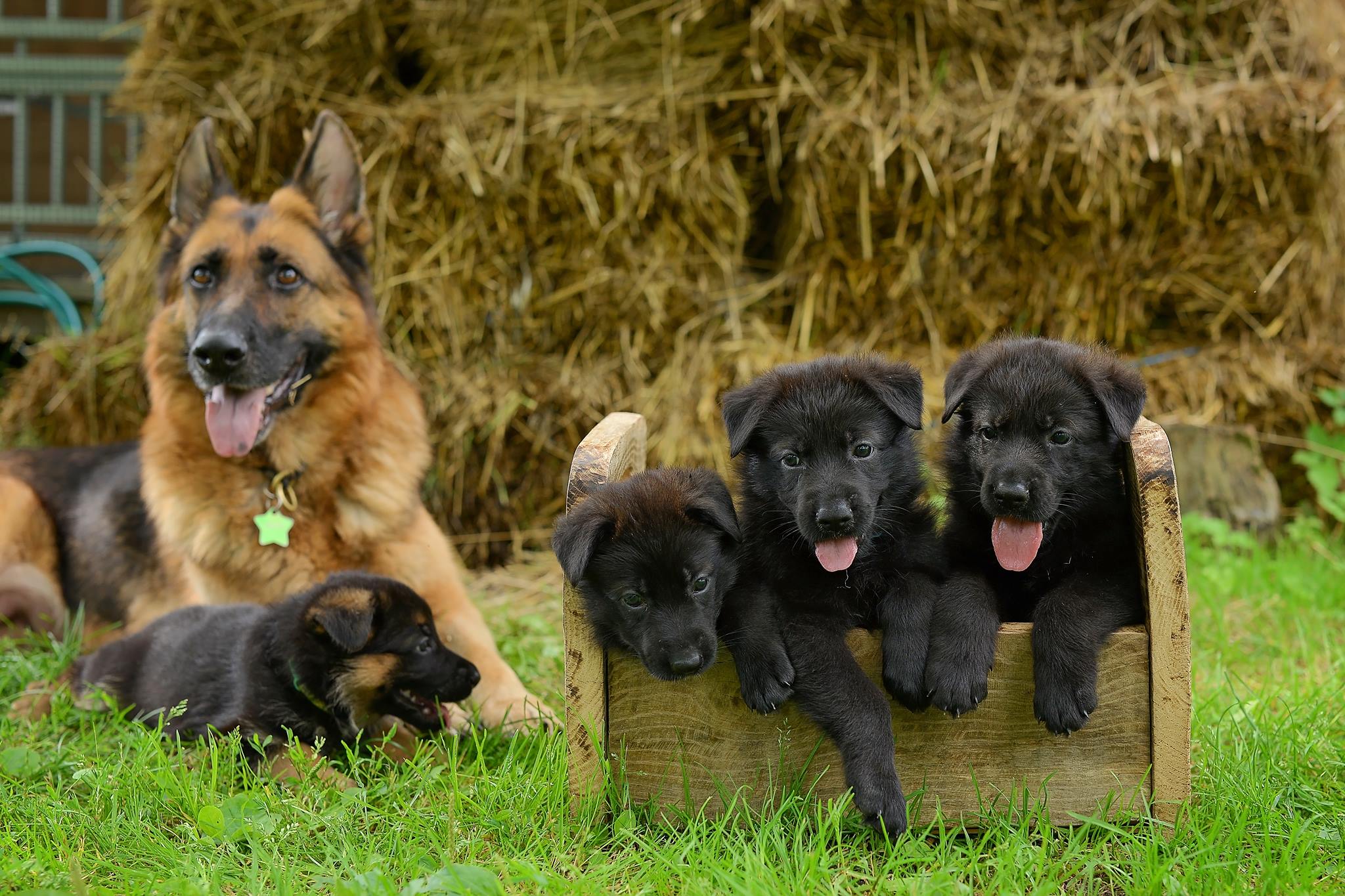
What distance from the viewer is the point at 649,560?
104 inches

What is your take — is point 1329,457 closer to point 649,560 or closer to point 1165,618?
point 1165,618

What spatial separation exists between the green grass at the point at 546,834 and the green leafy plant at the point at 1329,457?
105 inches

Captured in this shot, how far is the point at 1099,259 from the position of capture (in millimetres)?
5734

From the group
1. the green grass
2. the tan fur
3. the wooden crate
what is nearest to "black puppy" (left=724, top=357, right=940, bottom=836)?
the wooden crate

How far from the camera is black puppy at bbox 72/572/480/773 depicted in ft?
10.8

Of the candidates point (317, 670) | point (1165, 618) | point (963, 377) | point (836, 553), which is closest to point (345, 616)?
point (317, 670)

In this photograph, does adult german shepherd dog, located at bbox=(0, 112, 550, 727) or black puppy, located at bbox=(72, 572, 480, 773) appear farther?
adult german shepherd dog, located at bbox=(0, 112, 550, 727)

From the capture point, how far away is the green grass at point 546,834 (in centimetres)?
240

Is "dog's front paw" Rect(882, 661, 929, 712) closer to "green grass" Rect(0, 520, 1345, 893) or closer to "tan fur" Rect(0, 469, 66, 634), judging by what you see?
"green grass" Rect(0, 520, 1345, 893)

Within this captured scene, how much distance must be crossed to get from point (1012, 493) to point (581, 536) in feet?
3.35

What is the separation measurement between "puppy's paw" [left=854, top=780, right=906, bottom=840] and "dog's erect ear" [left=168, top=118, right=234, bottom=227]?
3465 mm

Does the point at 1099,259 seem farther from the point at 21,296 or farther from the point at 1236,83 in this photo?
the point at 21,296

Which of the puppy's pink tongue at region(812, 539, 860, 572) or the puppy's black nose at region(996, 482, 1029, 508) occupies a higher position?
the puppy's black nose at region(996, 482, 1029, 508)

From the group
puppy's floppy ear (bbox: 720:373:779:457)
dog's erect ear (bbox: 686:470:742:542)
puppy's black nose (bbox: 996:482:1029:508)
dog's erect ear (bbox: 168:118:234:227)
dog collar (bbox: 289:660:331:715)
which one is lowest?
dog collar (bbox: 289:660:331:715)
